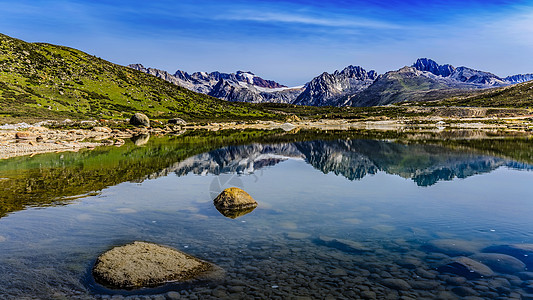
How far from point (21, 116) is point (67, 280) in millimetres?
120281

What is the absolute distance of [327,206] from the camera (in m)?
24.4

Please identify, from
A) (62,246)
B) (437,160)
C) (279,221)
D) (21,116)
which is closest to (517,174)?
(437,160)

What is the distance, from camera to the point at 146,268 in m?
13.5

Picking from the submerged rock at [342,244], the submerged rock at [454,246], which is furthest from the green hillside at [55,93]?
the submerged rock at [454,246]

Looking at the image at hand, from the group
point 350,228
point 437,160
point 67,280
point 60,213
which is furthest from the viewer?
point 437,160

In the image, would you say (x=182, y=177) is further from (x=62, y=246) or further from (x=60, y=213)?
(x=62, y=246)

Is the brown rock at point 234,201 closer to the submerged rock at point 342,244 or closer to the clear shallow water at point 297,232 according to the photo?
the clear shallow water at point 297,232

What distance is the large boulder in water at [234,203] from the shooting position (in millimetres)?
22672

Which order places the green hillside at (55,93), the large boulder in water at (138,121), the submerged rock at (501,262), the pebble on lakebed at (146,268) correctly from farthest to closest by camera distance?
the green hillside at (55,93) → the large boulder in water at (138,121) → the submerged rock at (501,262) → the pebble on lakebed at (146,268)

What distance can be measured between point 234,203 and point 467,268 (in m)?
13.5

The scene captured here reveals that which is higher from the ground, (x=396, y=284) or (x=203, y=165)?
(x=203, y=165)

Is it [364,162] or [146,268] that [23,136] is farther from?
[146,268]

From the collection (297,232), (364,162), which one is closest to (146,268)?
(297,232)

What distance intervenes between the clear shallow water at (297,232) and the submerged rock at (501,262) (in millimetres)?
441
